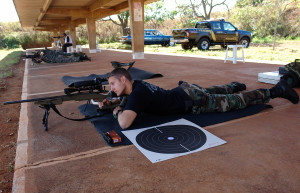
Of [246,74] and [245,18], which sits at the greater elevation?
[245,18]

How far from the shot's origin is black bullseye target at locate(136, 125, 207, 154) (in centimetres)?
219

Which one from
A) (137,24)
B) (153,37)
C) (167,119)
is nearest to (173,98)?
(167,119)

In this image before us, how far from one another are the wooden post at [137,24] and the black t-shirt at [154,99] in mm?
8588

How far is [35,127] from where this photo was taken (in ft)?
9.77

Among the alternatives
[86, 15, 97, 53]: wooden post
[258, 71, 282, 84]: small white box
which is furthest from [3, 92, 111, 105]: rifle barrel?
[86, 15, 97, 53]: wooden post

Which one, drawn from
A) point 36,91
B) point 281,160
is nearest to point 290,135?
point 281,160

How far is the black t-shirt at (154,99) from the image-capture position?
8.04 feet

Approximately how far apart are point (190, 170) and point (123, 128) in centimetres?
96

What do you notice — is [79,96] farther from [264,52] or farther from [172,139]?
[264,52]

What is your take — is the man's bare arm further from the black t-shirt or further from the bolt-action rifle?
the bolt-action rifle

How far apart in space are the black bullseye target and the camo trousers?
42 centimetres

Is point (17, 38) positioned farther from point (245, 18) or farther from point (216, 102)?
point (216, 102)

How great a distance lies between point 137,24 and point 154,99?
30.1 ft

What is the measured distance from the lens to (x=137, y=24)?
11.0m
